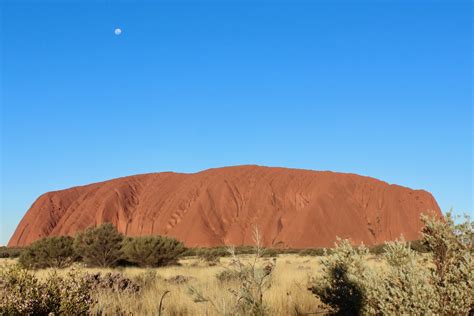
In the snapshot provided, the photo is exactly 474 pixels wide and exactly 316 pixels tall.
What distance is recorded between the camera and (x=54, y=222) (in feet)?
254

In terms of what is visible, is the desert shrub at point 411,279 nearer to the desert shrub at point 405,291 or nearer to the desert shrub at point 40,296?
the desert shrub at point 405,291

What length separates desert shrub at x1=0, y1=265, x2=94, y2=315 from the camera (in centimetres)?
549

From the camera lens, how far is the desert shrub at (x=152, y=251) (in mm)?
24156

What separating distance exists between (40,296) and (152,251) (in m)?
18.9

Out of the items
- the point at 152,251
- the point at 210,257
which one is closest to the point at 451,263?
the point at 152,251

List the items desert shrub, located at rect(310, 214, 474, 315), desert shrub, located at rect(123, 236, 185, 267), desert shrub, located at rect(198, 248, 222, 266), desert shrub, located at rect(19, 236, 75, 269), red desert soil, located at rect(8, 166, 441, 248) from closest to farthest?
desert shrub, located at rect(310, 214, 474, 315) → desert shrub, located at rect(123, 236, 185, 267) → desert shrub, located at rect(19, 236, 75, 269) → desert shrub, located at rect(198, 248, 222, 266) → red desert soil, located at rect(8, 166, 441, 248)

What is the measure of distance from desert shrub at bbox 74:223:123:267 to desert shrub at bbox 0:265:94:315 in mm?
18917

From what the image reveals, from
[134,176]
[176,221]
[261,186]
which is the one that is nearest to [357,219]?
[261,186]

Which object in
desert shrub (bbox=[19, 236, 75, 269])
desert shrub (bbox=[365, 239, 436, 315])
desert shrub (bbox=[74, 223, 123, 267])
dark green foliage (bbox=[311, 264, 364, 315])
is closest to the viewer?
desert shrub (bbox=[365, 239, 436, 315])

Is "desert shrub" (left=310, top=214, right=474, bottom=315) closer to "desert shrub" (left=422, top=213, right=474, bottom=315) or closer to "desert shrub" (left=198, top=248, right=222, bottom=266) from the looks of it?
"desert shrub" (left=422, top=213, right=474, bottom=315)

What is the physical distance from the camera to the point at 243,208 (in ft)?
226

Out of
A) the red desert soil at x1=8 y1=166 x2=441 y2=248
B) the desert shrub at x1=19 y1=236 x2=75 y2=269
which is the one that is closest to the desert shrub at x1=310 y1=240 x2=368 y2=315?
the desert shrub at x1=19 y1=236 x2=75 y2=269

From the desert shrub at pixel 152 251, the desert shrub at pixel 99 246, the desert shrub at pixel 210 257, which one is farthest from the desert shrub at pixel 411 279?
the desert shrub at pixel 210 257

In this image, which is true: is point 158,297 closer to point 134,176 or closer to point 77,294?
point 77,294
